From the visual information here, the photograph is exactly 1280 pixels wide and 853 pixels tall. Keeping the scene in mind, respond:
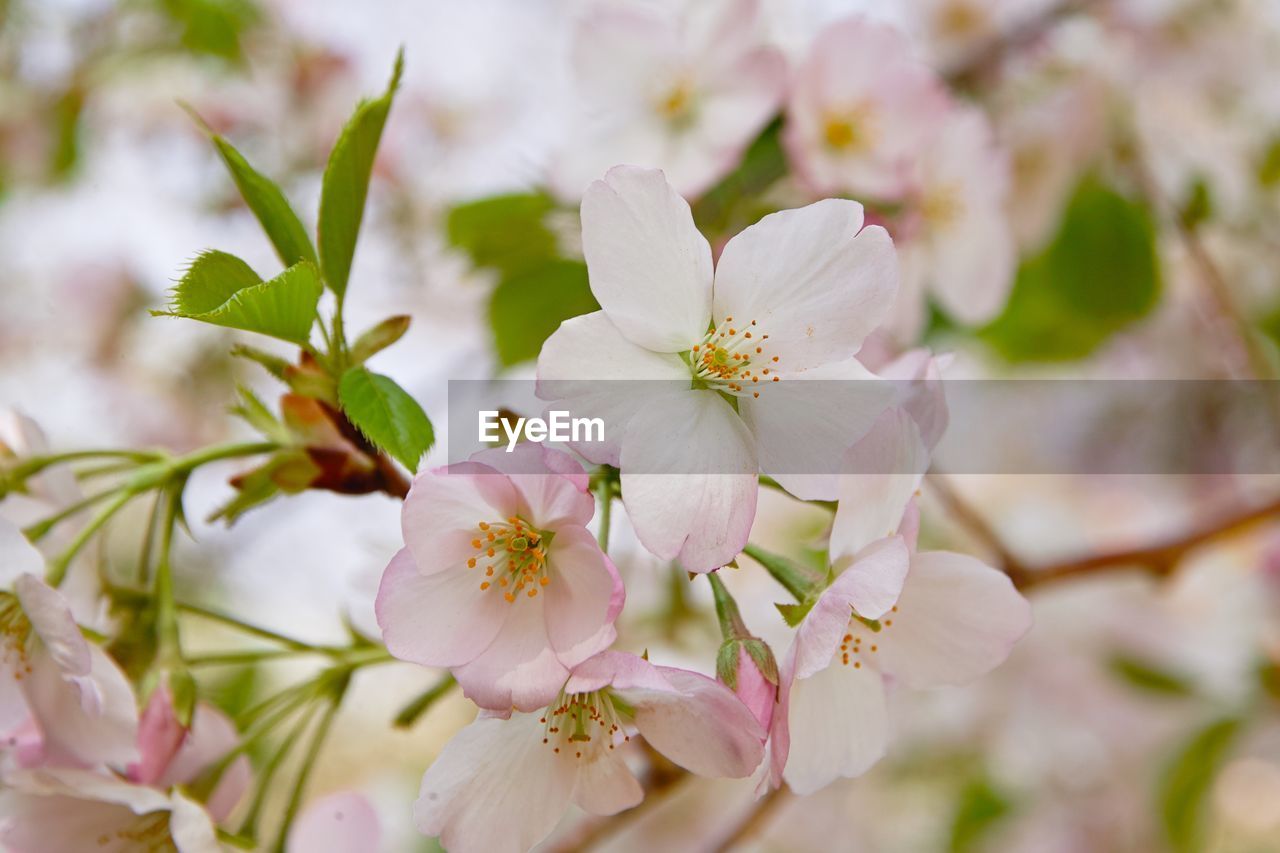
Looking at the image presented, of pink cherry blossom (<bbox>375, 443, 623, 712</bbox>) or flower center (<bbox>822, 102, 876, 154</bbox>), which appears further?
flower center (<bbox>822, 102, 876, 154</bbox>)

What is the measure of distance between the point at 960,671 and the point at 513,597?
182 millimetres

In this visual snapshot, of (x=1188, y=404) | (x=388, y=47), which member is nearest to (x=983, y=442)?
(x=1188, y=404)

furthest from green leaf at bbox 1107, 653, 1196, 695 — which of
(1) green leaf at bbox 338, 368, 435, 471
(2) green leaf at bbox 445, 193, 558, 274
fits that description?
(1) green leaf at bbox 338, 368, 435, 471

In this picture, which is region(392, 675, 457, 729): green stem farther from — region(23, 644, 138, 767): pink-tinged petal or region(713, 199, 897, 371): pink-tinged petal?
region(713, 199, 897, 371): pink-tinged petal

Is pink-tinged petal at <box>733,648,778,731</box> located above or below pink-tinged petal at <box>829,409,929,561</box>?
below

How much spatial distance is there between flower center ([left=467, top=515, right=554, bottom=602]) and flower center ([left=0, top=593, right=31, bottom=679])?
0.69 feet

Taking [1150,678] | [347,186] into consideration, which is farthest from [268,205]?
[1150,678]

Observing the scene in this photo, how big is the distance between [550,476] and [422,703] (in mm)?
202

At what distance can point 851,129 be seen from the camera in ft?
2.29

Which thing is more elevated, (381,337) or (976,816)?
(381,337)

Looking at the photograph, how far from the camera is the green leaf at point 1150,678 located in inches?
47.4

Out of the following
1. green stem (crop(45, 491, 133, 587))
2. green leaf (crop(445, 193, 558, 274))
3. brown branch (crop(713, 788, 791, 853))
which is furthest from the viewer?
green leaf (crop(445, 193, 558, 274))

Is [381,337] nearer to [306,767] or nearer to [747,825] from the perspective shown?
[306,767]

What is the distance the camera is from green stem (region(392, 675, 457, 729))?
1.62 ft
